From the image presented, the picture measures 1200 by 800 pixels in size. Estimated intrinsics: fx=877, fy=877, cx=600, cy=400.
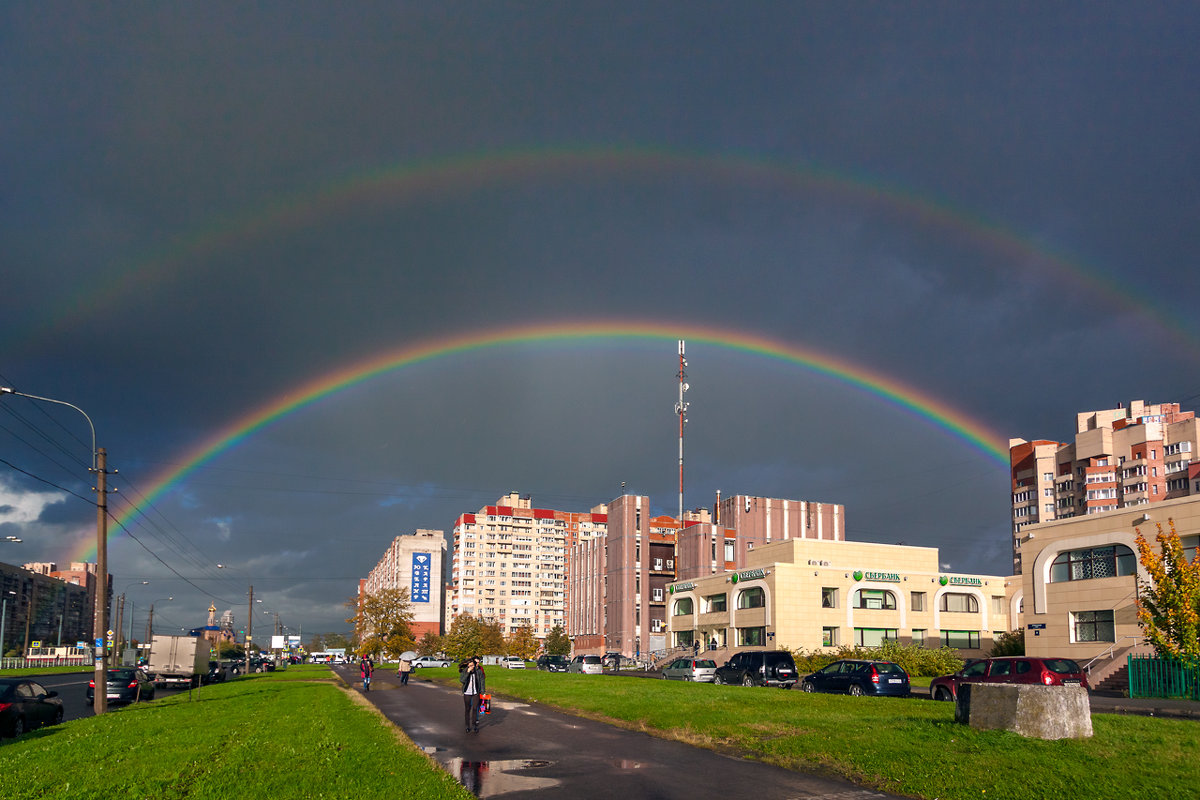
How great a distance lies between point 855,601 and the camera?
7275cm

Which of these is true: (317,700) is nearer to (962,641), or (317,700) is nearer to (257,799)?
(257,799)

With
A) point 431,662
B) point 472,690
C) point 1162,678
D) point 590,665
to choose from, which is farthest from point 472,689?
point 431,662

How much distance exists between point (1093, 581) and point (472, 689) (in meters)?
37.1

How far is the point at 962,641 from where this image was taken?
246 ft

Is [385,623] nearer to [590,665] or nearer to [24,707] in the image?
[590,665]

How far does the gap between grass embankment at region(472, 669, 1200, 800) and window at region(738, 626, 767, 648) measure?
161 feet

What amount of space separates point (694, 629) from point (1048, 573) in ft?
139

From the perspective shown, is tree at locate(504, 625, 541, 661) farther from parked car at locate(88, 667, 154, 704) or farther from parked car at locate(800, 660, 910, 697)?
parked car at locate(800, 660, 910, 697)

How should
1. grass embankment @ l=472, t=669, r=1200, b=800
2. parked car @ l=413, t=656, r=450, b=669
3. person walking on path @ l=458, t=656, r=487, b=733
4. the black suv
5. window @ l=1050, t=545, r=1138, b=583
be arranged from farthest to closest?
parked car @ l=413, t=656, r=450, b=669
window @ l=1050, t=545, r=1138, b=583
the black suv
person walking on path @ l=458, t=656, r=487, b=733
grass embankment @ l=472, t=669, r=1200, b=800

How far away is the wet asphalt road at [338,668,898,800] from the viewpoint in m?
13.6

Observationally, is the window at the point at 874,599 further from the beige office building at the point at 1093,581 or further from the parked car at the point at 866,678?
the parked car at the point at 866,678

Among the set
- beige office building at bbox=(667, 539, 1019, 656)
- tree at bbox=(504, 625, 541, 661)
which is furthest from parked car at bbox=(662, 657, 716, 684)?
tree at bbox=(504, 625, 541, 661)

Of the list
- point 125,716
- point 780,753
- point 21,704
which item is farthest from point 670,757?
point 125,716

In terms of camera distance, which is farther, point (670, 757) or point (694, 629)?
point (694, 629)
